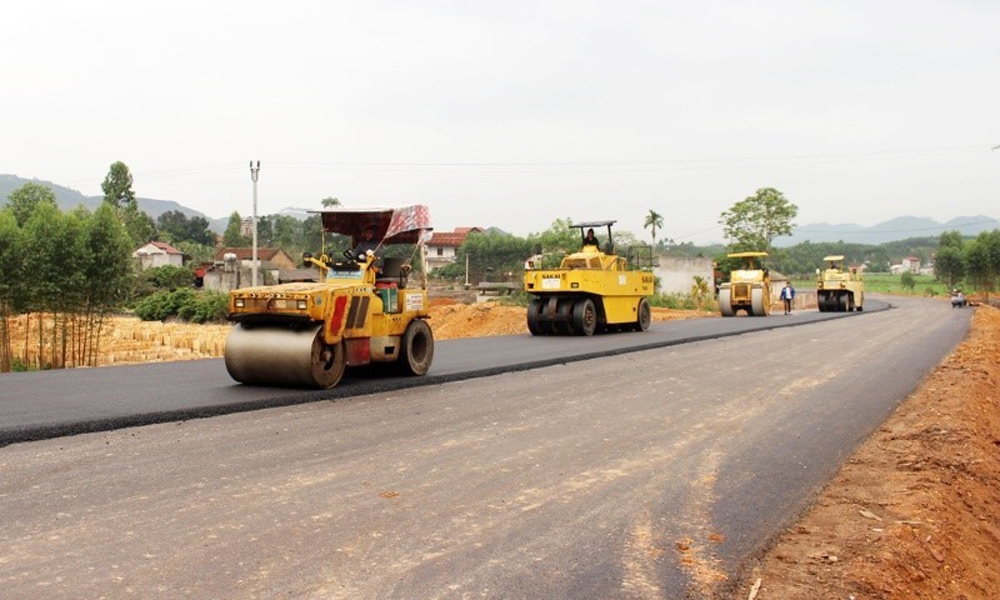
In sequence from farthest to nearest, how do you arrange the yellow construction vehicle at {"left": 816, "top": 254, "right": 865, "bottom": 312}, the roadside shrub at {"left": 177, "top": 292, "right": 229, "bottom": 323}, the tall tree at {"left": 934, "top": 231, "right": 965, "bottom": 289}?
the tall tree at {"left": 934, "top": 231, "right": 965, "bottom": 289} → the roadside shrub at {"left": 177, "top": 292, "right": 229, "bottom": 323} → the yellow construction vehicle at {"left": 816, "top": 254, "right": 865, "bottom": 312}

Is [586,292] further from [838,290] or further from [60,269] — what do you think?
[838,290]

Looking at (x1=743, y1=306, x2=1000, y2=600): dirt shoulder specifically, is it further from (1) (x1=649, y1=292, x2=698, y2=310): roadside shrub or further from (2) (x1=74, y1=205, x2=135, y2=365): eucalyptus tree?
(1) (x1=649, y1=292, x2=698, y2=310): roadside shrub


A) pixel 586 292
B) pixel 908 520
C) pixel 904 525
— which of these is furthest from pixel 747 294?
pixel 904 525

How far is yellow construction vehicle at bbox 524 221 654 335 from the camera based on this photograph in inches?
770

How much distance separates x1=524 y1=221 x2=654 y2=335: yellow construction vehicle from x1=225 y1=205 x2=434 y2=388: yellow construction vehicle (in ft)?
28.5

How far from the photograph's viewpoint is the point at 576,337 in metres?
19.0

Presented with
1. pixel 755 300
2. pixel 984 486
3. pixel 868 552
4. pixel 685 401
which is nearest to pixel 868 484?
pixel 984 486

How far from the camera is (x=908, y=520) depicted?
481 cm

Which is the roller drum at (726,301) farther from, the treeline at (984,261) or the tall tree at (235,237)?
the tall tree at (235,237)

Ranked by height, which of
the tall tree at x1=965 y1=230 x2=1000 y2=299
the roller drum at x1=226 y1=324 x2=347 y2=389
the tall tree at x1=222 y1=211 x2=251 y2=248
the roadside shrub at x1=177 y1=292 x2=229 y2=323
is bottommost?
the roadside shrub at x1=177 y1=292 x2=229 y2=323

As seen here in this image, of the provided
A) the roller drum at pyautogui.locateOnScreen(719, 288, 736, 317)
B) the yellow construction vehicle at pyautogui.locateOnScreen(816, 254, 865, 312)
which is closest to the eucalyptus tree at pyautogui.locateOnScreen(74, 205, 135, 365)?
the roller drum at pyautogui.locateOnScreen(719, 288, 736, 317)

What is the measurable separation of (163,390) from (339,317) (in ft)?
6.74

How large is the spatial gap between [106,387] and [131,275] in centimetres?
1357

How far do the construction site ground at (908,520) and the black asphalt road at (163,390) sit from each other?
5.29 m
